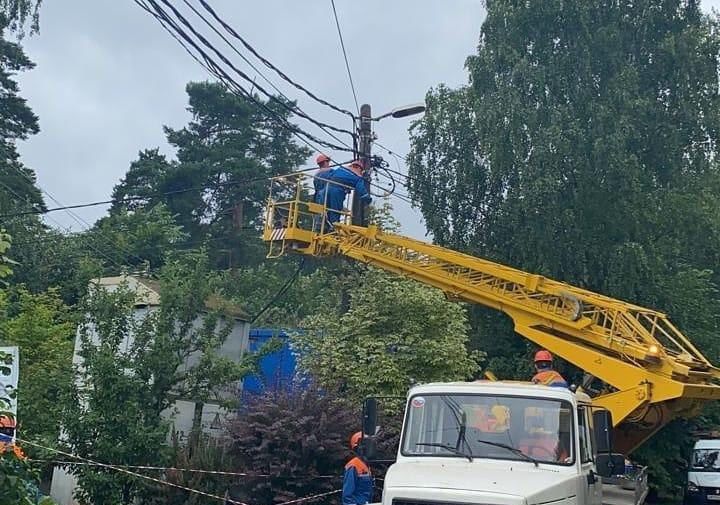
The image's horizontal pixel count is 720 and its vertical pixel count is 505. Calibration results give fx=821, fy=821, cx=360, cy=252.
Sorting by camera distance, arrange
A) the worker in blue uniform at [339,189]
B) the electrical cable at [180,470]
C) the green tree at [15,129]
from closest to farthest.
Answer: the electrical cable at [180,470] → the worker in blue uniform at [339,189] → the green tree at [15,129]

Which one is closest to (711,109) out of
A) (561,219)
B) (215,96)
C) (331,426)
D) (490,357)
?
(561,219)

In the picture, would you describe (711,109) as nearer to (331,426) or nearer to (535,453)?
(331,426)

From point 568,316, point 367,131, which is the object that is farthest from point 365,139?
point 568,316

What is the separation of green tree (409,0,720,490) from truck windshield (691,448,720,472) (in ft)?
2.45

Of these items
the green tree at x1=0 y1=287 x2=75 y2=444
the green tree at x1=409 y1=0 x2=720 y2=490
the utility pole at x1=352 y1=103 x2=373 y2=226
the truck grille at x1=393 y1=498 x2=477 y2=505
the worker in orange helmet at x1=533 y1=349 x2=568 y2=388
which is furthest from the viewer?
the green tree at x1=409 y1=0 x2=720 y2=490

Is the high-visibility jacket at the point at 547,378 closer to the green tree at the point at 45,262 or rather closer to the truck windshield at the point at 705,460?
the truck windshield at the point at 705,460

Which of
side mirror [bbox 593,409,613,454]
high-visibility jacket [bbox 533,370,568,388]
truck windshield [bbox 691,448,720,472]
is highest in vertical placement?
high-visibility jacket [bbox 533,370,568,388]

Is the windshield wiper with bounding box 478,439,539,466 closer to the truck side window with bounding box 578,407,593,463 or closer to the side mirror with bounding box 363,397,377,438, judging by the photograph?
the truck side window with bounding box 578,407,593,463

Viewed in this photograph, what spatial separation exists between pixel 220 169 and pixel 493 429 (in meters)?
36.3

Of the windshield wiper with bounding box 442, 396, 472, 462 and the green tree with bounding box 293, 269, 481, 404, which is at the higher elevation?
the green tree with bounding box 293, 269, 481, 404

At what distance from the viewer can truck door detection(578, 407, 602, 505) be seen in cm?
675

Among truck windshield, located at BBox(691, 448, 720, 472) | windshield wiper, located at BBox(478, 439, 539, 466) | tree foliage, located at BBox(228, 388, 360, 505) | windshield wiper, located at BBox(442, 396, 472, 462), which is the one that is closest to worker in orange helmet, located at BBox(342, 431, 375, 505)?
windshield wiper, located at BBox(442, 396, 472, 462)

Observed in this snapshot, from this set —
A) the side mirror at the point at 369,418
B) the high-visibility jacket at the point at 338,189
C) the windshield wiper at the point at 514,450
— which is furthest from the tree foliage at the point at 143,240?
the windshield wiper at the point at 514,450

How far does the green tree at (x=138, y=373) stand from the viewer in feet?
40.8
